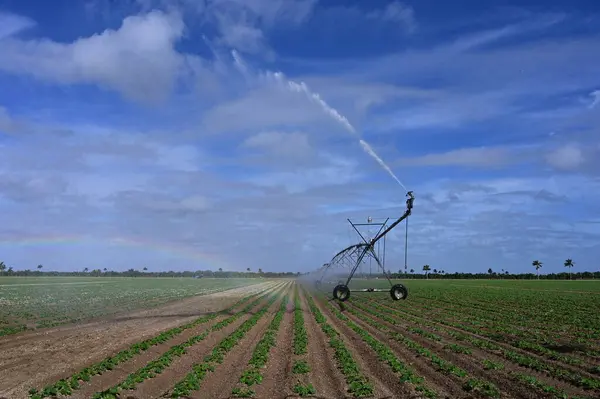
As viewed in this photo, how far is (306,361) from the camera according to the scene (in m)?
19.2

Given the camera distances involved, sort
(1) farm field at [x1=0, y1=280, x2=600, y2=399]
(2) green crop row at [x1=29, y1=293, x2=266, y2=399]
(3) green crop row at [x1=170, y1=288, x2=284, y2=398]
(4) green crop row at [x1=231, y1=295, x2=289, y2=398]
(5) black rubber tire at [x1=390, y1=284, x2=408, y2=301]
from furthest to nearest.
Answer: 1. (5) black rubber tire at [x1=390, y1=284, x2=408, y2=301]
2. (1) farm field at [x1=0, y1=280, x2=600, y2=399]
3. (3) green crop row at [x1=170, y1=288, x2=284, y2=398]
4. (4) green crop row at [x1=231, y1=295, x2=289, y2=398]
5. (2) green crop row at [x1=29, y1=293, x2=266, y2=399]

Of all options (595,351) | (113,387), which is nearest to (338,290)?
(595,351)

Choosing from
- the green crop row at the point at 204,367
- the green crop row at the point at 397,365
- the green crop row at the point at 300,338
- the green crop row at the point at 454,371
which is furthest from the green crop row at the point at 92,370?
the green crop row at the point at 454,371

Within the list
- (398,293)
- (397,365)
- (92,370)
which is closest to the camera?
(92,370)

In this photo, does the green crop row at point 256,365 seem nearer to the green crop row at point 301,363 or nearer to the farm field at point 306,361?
the farm field at point 306,361

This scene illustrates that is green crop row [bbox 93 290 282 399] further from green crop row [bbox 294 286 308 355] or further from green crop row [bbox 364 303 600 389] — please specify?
green crop row [bbox 364 303 600 389]

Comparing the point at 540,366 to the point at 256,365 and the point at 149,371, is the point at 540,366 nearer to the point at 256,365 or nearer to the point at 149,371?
the point at 256,365

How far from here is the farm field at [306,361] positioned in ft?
49.0

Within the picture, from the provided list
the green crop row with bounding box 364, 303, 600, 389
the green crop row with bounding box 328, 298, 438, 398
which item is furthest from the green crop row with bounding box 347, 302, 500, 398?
the green crop row with bounding box 364, 303, 600, 389

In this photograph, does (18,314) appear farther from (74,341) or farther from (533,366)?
(533,366)

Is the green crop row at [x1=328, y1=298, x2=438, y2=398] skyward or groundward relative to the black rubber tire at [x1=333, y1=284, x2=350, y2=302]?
groundward

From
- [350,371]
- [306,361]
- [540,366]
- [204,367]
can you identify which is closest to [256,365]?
[204,367]

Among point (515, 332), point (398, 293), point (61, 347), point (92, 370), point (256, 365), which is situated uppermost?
point (398, 293)

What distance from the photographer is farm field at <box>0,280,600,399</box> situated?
1492 cm
